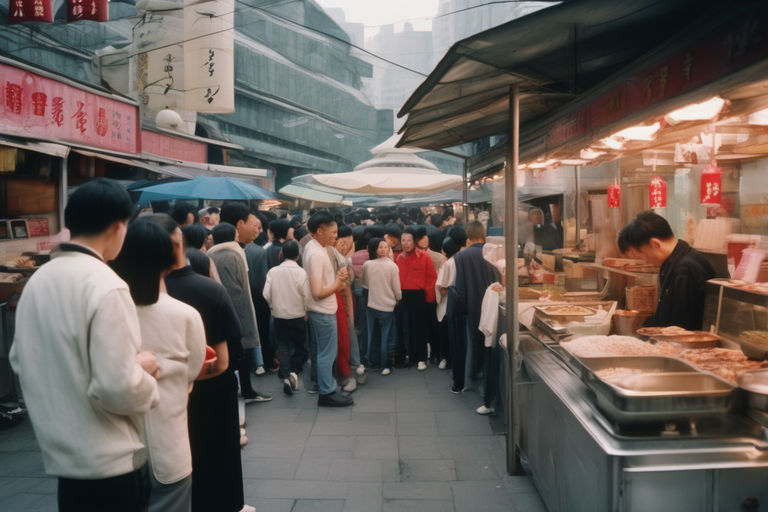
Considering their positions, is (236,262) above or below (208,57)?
below

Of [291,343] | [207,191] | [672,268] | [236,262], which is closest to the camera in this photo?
[672,268]

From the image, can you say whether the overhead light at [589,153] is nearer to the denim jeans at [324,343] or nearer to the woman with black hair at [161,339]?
the denim jeans at [324,343]

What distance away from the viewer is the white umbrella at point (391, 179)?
10547 mm

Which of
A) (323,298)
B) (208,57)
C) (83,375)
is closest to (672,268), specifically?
(323,298)

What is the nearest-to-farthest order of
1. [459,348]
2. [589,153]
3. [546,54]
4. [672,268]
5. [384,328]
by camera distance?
1. [546,54]
2. [672,268]
3. [589,153]
4. [459,348]
5. [384,328]

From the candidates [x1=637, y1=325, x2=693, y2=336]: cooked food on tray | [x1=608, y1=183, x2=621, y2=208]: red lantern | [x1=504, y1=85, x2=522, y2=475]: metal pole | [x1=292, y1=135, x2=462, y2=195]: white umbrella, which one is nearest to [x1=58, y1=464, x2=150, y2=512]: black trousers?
[x1=504, y1=85, x2=522, y2=475]: metal pole

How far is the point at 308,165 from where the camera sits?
38.4m

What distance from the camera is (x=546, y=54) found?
12.1 ft

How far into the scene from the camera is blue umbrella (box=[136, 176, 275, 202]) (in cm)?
855

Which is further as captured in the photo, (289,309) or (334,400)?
(289,309)

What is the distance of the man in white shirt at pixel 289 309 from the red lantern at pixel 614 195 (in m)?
3.86

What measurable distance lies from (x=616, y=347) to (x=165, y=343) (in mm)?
2783

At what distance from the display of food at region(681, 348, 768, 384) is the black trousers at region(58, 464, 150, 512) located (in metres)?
2.98

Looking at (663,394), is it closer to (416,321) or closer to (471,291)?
(471,291)
